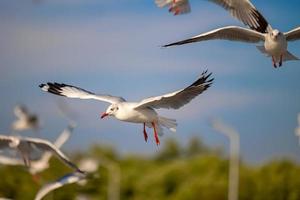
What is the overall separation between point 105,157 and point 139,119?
116 ft

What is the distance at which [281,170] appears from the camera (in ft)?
96.4

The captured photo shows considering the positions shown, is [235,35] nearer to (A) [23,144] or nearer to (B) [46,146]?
(B) [46,146]

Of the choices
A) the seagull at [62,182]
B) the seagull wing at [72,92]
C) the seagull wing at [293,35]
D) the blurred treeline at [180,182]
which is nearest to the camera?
the seagull wing at [72,92]

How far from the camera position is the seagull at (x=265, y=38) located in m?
9.59

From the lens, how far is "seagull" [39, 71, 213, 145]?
28.8 feet

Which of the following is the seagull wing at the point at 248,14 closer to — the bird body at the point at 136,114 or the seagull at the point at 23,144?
the bird body at the point at 136,114

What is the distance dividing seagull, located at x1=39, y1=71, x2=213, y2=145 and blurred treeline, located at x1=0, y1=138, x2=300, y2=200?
1537 centimetres

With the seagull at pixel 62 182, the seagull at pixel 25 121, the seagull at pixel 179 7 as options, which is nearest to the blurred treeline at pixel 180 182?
the seagull at pixel 25 121

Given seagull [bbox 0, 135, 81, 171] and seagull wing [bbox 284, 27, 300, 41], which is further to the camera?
seagull [bbox 0, 135, 81, 171]

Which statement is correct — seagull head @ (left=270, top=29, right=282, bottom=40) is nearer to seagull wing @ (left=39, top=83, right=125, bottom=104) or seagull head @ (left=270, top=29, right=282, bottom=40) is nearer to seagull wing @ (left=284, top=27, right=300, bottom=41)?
seagull wing @ (left=284, top=27, right=300, bottom=41)

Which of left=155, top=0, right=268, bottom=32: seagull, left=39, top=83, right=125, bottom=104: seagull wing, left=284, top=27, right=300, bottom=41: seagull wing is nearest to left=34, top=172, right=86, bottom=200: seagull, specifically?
left=39, top=83, right=125, bottom=104: seagull wing

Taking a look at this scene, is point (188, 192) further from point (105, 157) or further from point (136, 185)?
point (105, 157)

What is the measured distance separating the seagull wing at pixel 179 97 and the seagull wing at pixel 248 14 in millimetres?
895

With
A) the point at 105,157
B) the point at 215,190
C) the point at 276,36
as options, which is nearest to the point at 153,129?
the point at 276,36
